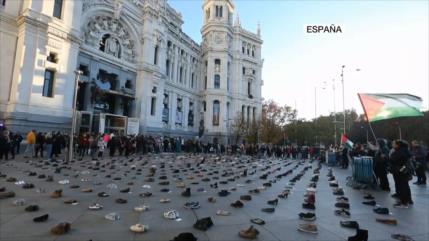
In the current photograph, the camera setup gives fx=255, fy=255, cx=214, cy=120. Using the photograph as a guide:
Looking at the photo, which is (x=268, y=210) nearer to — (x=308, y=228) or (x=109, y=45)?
(x=308, y=228)

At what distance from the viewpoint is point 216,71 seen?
181ft

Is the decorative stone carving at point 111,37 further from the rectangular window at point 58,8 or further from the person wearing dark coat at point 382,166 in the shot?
the person wearing dark coat at point 382,166

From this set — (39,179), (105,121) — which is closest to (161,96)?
(105,121)

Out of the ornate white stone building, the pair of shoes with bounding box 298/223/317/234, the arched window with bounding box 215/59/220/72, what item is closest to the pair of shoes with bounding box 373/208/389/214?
the pair of shoes with bounding box 298/223/317/234

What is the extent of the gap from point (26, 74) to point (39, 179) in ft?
62.3

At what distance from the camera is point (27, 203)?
567 cm

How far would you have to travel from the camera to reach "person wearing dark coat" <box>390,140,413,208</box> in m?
7.15

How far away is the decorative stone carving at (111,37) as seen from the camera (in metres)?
30.8

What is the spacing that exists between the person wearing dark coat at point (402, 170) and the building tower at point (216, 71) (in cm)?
4463

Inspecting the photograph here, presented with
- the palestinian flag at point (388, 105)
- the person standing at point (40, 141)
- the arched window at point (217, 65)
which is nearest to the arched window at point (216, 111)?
the arched window at point (217, 65)

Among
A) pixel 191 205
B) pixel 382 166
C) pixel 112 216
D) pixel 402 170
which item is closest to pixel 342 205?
pixel 402 170

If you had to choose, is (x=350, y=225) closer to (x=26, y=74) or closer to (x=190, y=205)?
(x=190, y=205)

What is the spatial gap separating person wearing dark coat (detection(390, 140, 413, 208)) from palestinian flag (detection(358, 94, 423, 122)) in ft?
5.80

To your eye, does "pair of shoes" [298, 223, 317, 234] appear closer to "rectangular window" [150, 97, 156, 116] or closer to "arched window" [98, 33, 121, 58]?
"arched window" [98, 33, 121, 58]
